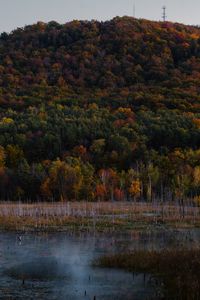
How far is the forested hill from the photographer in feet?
356

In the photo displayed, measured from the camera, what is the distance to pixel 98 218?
172ft

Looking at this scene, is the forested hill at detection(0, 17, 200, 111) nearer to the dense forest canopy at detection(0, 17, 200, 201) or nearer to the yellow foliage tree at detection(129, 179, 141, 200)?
the dense forest canopy at detection(0, 17, 200, 201)

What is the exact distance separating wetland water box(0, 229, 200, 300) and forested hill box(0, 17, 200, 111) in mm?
64266

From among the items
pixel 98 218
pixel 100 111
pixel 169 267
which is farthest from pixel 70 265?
pixel 100 111

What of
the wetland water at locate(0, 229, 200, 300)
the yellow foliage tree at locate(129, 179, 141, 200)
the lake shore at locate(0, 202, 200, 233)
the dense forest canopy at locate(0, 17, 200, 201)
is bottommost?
the wetland water at locate(0, 229, 200, 300)

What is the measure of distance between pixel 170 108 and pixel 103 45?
30.4 metres

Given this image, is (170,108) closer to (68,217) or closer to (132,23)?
(132,23)

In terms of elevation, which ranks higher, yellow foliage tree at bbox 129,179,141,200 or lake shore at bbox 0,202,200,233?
yellow foliage tree at bbox 129,179,141,200

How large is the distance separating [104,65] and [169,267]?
96041 mm

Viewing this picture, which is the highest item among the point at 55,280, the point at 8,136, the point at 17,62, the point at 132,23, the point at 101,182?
the point at 132,23

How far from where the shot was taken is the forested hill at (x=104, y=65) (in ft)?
356

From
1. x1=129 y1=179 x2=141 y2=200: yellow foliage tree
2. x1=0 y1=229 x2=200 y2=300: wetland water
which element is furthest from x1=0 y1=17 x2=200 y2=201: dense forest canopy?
x1=0 y1=229 x2=200 y2=300: wetland water

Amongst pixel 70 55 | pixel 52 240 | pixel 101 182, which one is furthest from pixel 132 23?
pixel 52 240

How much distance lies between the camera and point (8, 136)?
3292 inches
